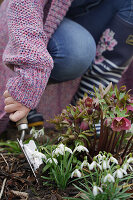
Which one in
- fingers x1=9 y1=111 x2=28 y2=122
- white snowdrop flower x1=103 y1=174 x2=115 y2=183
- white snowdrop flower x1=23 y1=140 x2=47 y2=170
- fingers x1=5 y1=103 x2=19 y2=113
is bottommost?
white snowdrop flower x1=23 y1=140 x2=47 y2=170

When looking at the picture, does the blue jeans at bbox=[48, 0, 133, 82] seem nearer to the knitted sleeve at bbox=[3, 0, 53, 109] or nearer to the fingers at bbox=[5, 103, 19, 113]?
the knitted sleeve at bbox=[3, 0, 53, 109]

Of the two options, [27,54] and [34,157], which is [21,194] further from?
[27,54]

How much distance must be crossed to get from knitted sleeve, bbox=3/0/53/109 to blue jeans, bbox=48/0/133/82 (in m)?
0.24

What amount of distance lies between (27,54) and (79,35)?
476 mm

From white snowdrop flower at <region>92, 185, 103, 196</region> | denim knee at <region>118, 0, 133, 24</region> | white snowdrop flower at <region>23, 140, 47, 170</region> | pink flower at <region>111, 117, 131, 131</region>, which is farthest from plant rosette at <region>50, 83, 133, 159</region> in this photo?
denim knee at <region>118, 0, 133, 24</region>

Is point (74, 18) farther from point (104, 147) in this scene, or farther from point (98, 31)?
point (104, 147)

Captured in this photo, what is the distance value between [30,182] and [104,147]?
38 cm

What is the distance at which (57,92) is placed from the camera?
6.41 feet

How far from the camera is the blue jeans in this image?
147 centimetres

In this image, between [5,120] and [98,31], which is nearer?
[5,120]

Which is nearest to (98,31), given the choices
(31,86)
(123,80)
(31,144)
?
(123,80)

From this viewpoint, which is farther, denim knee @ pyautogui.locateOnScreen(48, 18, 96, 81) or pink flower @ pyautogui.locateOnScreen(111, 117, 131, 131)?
denim knee @ pyautogui.locateOnScreen(48, 18, 96, 81)

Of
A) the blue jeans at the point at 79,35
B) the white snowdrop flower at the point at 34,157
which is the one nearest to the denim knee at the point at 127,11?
the blue jeans at the point at 79,35

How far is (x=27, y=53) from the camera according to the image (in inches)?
45.4
